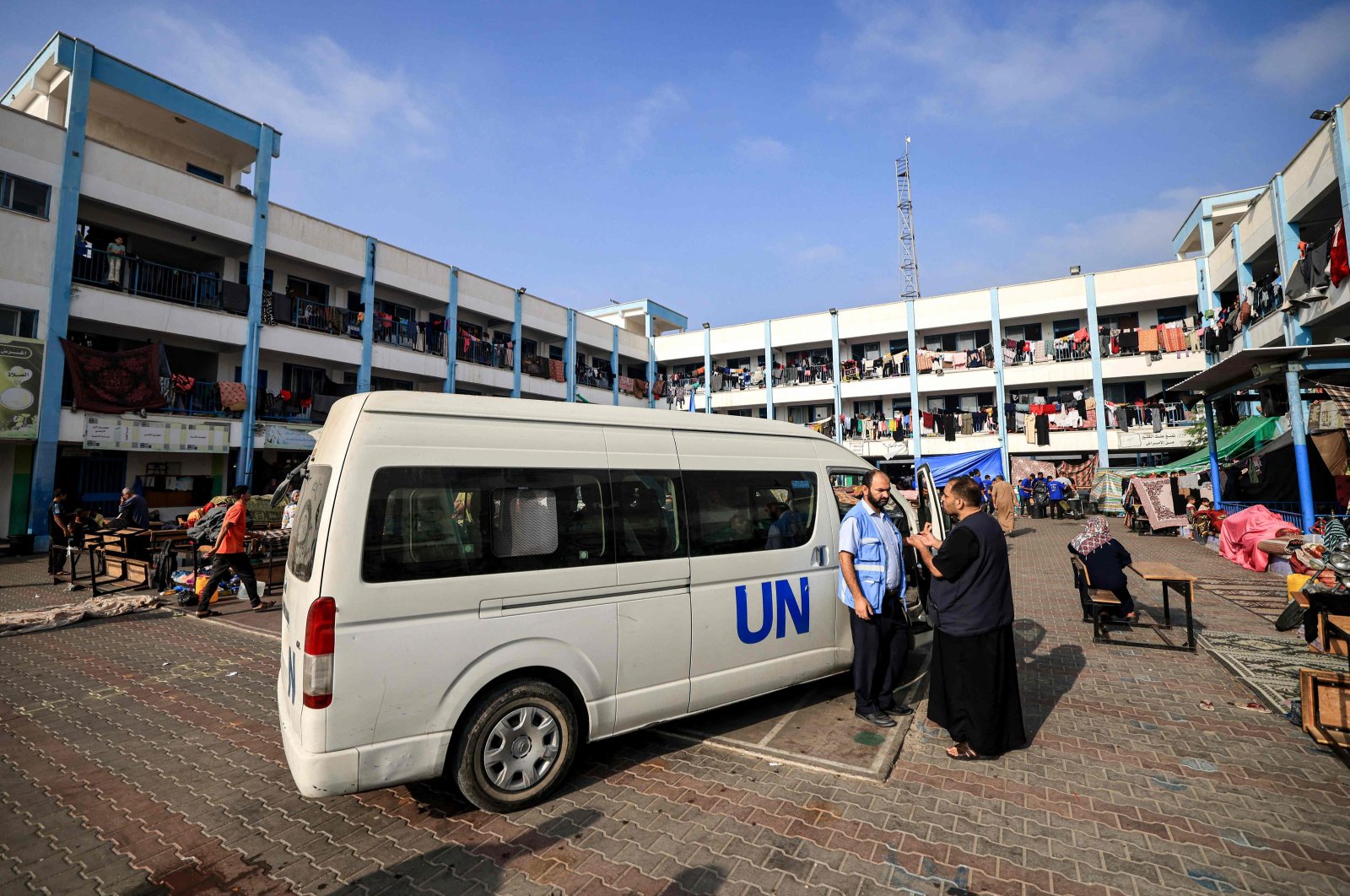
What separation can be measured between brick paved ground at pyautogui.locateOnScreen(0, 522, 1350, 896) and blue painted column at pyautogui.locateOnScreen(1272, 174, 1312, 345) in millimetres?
18007

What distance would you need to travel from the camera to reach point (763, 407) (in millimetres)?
36281

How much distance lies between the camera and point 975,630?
4.11 metres

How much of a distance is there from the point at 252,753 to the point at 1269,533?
16084 millimetres

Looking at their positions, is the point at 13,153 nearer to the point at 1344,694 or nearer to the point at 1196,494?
the point at 1344,694

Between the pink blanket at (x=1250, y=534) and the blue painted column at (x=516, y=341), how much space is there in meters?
24.5

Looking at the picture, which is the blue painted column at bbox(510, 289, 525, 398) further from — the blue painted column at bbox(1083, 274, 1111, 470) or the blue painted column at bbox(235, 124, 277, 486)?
the blue painted column at bbox(1083, 274, 1111, 470)

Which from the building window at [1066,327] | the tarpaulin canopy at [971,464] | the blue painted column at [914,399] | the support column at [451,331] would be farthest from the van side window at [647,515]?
the building window at [1066,327]

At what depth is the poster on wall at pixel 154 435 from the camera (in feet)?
51.9

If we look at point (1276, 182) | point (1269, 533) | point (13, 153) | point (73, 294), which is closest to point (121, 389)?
point (73, 294)

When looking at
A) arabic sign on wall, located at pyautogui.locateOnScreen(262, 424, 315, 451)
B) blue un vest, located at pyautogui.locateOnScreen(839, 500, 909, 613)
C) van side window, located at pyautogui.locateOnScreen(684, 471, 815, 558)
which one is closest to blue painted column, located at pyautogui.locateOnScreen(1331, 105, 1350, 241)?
blue un vest, located at pyautogui.locateOnScreen(839, 500, 909, 613)

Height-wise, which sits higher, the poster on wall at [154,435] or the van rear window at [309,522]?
the poster on wall at [154,435]

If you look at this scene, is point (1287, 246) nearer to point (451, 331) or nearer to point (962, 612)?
point (962, 612)

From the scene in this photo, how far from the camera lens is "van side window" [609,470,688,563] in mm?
4074

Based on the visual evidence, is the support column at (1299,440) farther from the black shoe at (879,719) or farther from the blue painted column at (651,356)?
the blue painted column at (651,356)
